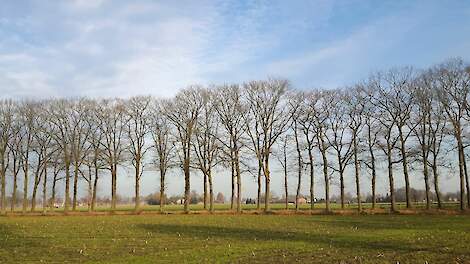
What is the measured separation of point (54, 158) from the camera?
199 feet

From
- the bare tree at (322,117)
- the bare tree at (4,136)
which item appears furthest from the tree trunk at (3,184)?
the bare tree at (322,117)

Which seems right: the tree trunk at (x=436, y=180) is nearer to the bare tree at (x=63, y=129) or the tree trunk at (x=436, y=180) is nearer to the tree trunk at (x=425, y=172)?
the tree trunk at (x=425, y=172)

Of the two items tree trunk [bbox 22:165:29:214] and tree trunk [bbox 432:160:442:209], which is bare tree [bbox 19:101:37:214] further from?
tree trunk [bbox 432:160:442:209]

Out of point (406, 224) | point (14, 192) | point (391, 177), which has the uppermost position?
point (391, 177)

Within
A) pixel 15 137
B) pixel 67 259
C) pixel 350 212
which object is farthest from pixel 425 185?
pixel 15 137

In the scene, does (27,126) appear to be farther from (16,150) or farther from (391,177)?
(391,177)

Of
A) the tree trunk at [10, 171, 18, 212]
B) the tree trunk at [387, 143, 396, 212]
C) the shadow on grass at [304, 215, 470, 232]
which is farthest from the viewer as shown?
the tree trunk at [10, 171, 18, 212]

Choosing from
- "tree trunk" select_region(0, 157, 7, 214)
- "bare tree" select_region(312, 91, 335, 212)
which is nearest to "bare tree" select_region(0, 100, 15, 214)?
"tree trunk" select_region(0, 157, 7, 214)

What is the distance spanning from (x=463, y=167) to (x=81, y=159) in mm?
48567

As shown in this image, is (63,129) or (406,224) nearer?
(406,224)

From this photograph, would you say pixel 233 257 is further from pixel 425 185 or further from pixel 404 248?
pixel 425 185

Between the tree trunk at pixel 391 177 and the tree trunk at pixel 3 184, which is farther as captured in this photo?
the tree trunk at pixel 3 184

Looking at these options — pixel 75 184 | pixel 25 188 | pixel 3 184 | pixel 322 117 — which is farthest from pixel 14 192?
pixel 322 117

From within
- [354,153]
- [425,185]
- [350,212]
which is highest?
[354,153]
